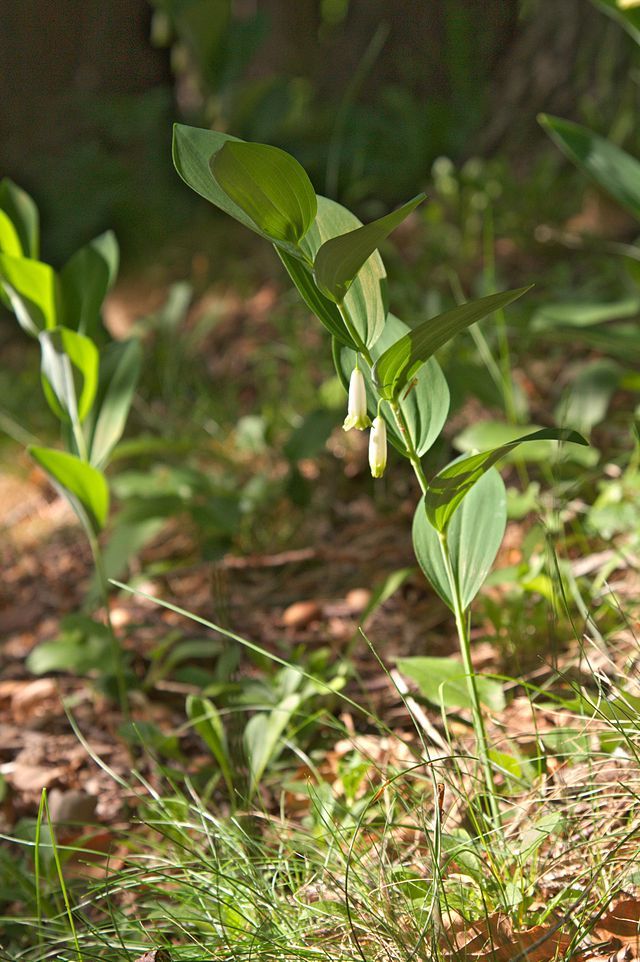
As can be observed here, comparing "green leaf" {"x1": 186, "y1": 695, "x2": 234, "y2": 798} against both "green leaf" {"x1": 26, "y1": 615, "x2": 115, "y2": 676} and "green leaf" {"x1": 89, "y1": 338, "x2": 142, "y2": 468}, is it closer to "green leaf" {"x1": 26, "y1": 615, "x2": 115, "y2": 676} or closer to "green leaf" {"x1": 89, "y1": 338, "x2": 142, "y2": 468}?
"green leaf" {"x1": 26, "y1": 615, "x2": 115, "y2": 676}

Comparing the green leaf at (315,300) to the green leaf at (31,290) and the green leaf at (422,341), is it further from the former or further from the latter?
the green leaf at (31,290)

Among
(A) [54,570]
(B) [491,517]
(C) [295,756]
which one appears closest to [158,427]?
(A) [54,570]

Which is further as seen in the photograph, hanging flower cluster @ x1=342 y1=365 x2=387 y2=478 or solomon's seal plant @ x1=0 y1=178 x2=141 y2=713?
solomon's seal plant @ x1=0 y1=178 x2=141 y2=713

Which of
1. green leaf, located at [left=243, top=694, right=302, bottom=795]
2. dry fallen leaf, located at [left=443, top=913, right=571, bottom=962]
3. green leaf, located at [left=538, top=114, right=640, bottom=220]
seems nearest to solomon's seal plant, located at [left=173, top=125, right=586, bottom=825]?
dry fallen leaf, located at [left=443, top=913, right=571, bottom=962]

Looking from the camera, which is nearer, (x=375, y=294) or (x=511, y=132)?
(x=375, y=294)

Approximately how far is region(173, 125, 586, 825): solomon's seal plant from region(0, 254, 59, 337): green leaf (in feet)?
1.81

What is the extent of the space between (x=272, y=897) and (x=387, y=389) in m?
0.58

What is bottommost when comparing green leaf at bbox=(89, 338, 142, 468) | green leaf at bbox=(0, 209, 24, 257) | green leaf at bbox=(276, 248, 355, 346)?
green leaf at bbox=(89, 338, 142, 468)

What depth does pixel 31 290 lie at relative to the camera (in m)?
1.48

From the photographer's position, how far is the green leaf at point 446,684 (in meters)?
1.24

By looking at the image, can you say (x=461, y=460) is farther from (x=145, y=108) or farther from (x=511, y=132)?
(x=145, y=108)

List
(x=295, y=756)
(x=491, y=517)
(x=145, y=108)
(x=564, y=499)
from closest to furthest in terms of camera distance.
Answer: (x=491, y=517) → (x=295, y=756) → (x=564, y=499) → (x=145, y=108)

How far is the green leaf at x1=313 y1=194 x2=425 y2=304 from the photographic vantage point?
856 millimetres

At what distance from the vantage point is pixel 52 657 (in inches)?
66.3
